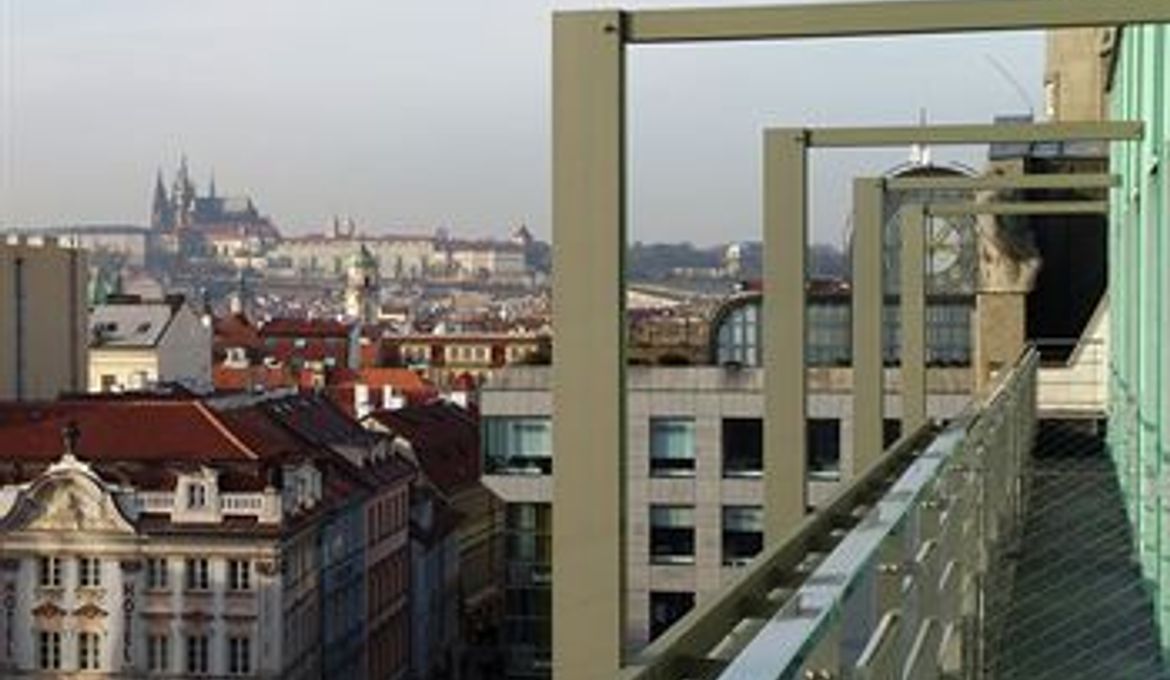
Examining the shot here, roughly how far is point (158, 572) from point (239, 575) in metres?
1.28

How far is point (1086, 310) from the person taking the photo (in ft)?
59.9

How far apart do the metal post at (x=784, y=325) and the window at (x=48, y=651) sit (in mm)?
26981

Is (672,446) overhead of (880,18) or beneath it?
beneath

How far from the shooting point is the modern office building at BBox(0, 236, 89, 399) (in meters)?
41.2

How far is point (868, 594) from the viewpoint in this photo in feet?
6.51

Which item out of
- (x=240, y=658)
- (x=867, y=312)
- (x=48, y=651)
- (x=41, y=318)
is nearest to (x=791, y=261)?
(x=867, y=312)

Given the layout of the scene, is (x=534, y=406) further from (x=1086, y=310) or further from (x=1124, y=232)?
(x=1124, y=232)

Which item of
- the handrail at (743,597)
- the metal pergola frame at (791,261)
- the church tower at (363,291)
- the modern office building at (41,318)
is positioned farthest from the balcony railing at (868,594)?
the church tower at (363,291)

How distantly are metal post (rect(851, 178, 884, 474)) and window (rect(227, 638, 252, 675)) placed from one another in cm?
2380

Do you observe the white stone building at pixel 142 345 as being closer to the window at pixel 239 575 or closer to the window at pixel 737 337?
the window at pixel 239 575

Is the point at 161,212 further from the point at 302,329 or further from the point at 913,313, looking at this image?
the point at 913,313

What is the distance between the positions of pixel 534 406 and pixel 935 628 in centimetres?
1940

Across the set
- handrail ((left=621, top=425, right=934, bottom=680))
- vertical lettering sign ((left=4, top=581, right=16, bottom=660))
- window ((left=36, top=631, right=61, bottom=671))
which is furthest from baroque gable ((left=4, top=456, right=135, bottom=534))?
handrail ((left=621, top=425, right=934, bottom=680))

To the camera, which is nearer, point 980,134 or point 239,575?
point 980,134
